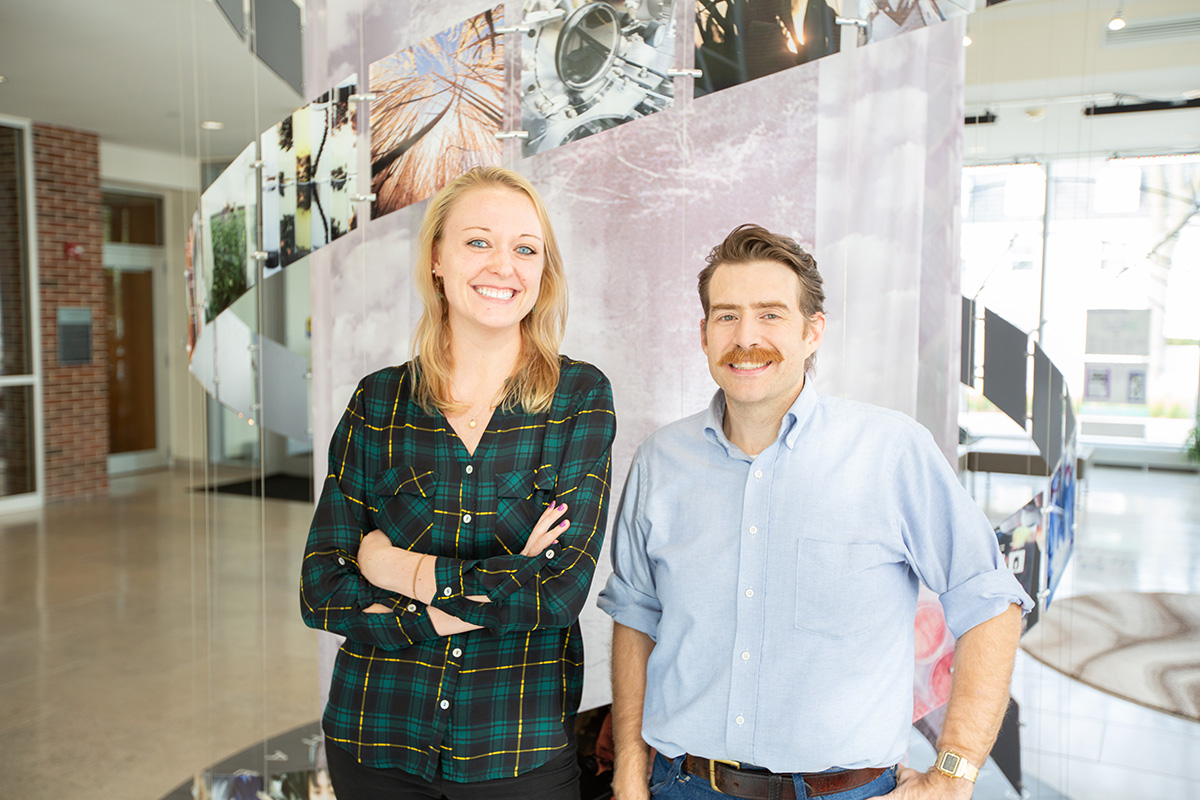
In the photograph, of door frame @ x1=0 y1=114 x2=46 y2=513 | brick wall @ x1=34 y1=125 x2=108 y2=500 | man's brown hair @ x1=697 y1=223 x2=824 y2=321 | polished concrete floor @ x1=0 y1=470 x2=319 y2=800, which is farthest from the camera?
brick wall @ x1=34 y1=125 x2=108 y2=500

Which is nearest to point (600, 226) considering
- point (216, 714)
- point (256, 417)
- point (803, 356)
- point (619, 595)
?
point (803, 356)

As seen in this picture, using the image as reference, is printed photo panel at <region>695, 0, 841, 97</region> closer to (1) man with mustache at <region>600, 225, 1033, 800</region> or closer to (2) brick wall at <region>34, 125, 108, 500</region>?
(1) man with mustache at <region>600, 225, 1033, 800</region>

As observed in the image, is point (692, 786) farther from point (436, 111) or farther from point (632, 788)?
point (436, 111)

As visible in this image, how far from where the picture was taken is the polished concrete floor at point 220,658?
1998 mm

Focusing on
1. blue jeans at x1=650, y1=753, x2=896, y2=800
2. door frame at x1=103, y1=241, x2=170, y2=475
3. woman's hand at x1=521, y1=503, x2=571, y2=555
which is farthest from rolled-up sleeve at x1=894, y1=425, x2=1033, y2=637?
door frame at x1=103, y1=241, x2=170, y2=475

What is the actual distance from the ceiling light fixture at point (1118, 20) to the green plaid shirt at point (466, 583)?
1.34 meters

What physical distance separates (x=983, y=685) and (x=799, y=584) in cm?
30

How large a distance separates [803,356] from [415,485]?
0.67 m

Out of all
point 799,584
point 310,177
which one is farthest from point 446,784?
point 310,177

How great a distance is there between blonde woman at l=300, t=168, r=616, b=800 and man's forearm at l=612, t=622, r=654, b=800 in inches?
3.2

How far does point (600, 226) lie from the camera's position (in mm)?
2025

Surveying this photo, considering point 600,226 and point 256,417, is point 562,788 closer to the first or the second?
point 600,226

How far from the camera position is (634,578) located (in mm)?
1482

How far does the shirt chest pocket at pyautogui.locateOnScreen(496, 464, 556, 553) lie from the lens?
146 cm
